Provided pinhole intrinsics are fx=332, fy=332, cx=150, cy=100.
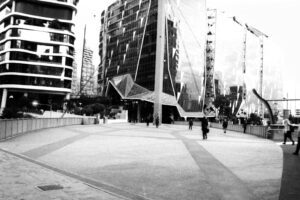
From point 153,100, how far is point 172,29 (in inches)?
677

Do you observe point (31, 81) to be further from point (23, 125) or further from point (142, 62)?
point (23, 125)

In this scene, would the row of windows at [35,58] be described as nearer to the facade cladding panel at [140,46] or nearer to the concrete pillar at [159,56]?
the facade cladding panel at [140,46]

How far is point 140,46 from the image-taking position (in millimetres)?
79438

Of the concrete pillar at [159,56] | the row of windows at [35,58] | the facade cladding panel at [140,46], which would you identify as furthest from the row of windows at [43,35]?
the concrete pillar at [159,56]

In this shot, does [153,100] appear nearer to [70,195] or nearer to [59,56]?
[59,56]

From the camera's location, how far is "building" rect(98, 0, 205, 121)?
76.2 meters

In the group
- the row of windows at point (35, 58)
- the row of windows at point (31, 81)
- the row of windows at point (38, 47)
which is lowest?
the row of windows at point (31, 81)

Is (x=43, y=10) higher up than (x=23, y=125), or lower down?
higher up

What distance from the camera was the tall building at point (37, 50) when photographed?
67375mm

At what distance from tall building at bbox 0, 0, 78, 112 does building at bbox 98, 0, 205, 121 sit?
50.7 feet

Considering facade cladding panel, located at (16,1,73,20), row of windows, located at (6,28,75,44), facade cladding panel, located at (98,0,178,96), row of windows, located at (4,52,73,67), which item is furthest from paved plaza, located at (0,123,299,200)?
facade cladding panel, located at (98,0,178,96)

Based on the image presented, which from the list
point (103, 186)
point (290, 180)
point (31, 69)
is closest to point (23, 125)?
point (103, 186)

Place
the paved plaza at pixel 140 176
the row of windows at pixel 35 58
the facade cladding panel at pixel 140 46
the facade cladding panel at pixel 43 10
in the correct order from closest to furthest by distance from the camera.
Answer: the paved plaza at pixel 140 176
the row of windows at pixel 35 58
the facade cladding panel at pixel 43 10
the facade cladding panel at pixel 140 46

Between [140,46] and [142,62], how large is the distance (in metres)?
3.88
